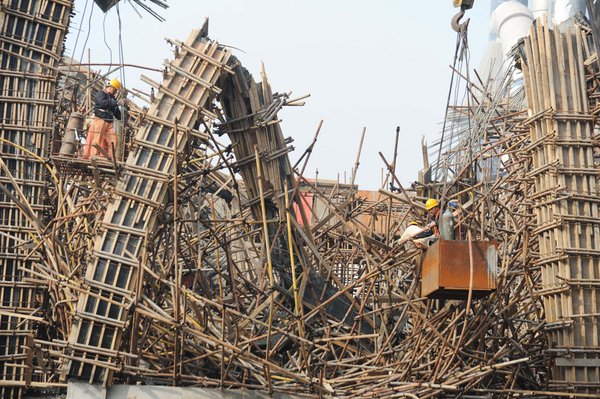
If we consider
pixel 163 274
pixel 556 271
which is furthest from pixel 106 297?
pixel 556 271

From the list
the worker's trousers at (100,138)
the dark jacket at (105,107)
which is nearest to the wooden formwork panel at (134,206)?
the worker's trousers at (100,138)

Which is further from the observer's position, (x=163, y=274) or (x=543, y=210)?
(x=543, y=210)

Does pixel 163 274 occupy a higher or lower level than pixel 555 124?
lower

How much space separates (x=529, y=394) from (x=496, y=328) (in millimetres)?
1216

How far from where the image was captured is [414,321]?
53.3 ft

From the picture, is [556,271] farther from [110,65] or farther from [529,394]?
[110,65]

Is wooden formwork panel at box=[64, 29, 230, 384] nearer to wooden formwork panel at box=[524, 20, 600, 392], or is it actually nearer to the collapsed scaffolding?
the collapsed scaffolding

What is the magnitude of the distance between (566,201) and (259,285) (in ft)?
18.5

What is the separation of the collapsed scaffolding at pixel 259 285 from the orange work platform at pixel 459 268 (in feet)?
1.43

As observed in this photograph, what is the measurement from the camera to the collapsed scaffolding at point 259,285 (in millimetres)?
14844

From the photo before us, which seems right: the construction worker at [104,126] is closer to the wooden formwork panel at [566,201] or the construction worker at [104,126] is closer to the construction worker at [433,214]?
the construction worker at [433,214]

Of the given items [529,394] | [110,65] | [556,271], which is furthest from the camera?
[110,65]

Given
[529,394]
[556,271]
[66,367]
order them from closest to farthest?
[66,367] → [529,394] → [556,271]

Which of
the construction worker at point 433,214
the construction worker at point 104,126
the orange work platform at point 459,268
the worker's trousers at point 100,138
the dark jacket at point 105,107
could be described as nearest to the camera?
the orange work platform at point 459,268
